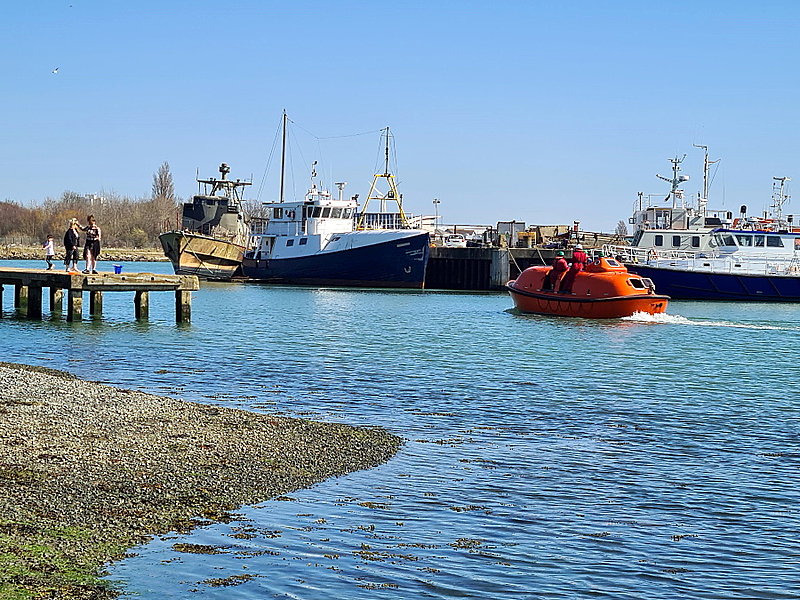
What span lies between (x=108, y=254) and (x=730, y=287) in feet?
347

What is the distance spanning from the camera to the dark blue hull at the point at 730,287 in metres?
55.3

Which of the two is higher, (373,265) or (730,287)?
(373,265)

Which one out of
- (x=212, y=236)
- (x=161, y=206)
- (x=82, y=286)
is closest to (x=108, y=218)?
(x=161, y=206)

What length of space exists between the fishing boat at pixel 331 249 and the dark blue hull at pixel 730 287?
54.5 feet

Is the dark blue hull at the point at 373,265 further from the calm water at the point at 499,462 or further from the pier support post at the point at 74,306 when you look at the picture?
the pier support post at the point at 74,306

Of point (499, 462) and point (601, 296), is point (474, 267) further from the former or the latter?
point (499, 462)

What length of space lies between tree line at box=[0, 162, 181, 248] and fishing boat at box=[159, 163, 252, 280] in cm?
7813

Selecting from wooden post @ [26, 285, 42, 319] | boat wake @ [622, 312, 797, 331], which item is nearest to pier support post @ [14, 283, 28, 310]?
wooden post @ [26, 285, 42, 319]

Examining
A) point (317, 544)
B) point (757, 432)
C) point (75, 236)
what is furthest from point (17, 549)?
point (75, 236)

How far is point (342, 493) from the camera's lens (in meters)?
11.7

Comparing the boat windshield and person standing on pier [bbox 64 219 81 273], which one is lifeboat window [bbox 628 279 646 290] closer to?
the boat windshield

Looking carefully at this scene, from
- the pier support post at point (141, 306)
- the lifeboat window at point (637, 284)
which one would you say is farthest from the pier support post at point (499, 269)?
the pier support post at point (141, 306)

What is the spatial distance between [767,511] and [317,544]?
489 cm

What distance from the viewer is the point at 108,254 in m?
146
